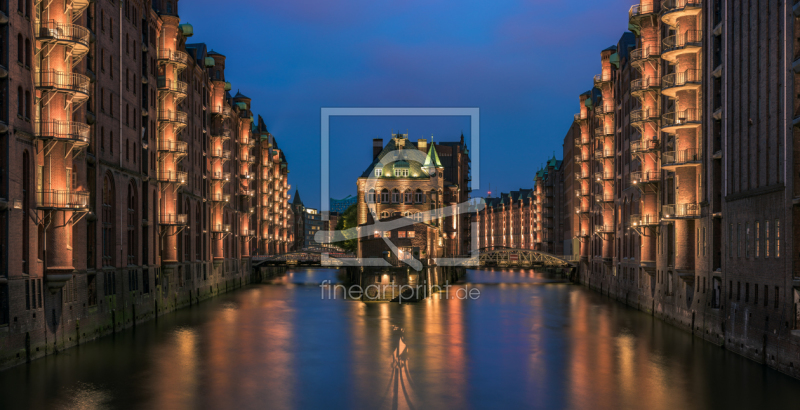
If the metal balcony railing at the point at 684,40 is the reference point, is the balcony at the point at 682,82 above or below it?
below

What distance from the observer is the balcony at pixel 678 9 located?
45.2 m

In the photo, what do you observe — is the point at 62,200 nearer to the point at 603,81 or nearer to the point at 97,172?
the point at 97,172

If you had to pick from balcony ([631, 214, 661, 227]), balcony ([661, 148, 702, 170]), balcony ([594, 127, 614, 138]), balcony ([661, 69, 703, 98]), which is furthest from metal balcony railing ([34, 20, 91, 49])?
balcony ([594, 127, 614, 138])

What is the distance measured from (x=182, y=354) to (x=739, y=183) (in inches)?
1208

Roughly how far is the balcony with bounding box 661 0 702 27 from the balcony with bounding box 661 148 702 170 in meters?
8.08

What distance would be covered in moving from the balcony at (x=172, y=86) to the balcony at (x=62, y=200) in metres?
21.6

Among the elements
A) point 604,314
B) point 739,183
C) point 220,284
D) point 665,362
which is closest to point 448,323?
point 604,314

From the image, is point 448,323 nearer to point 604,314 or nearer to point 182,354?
point 604,314

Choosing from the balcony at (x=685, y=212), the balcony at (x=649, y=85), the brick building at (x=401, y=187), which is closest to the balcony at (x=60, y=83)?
the balcony at (x=685, y=212)

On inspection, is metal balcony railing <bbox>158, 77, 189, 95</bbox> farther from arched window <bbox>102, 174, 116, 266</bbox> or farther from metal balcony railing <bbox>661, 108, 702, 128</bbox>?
metal balcony railing <bbox>661, 108, 702, 128</bbox>

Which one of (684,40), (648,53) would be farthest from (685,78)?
(648,53)

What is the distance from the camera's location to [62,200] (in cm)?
3697

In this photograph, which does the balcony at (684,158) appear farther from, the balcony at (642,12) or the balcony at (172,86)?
the balcony at (172,86)

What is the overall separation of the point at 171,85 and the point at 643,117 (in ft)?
118
